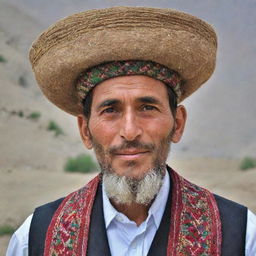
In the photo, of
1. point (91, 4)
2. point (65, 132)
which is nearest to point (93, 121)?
point (65, 132)

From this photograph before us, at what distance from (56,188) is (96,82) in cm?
1054

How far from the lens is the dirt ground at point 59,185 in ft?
36.7

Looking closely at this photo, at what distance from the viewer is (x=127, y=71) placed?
2.37m

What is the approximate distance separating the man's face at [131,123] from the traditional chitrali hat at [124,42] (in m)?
0.11

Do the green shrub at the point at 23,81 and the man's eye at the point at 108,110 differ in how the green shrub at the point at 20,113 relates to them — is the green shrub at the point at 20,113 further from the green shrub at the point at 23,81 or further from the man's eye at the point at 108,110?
the man's eye at the point at 108,110

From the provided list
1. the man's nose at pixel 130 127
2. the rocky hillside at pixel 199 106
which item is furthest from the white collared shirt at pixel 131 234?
the rocky hillside at pixel 199 106

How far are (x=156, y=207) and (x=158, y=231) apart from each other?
11 cm

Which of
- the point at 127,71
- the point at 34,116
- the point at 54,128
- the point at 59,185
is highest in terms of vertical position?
the point at 34,116

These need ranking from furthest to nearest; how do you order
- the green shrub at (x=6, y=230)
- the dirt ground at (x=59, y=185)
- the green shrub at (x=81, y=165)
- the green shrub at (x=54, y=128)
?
the green shrub at (x=54, y=128) < the green shrub at (x=81, y=165) < the dirt ground at (x=59, y=185) < the green shrub at (x=6, y=230)

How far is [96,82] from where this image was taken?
7.95 feet

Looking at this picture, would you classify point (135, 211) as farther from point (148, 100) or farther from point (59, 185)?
point (59, 185)

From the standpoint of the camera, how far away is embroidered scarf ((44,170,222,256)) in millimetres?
2316

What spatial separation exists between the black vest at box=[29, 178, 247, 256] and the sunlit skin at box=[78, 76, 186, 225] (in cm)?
16

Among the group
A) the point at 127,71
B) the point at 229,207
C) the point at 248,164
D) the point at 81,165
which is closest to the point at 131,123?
the point at 127,71
